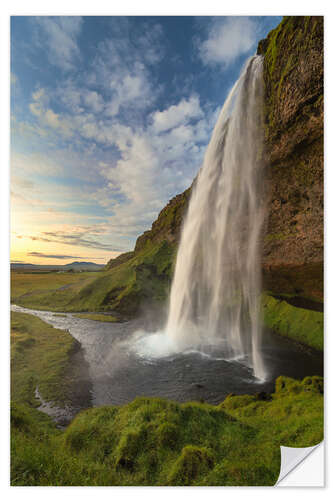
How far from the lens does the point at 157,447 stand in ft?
13.0

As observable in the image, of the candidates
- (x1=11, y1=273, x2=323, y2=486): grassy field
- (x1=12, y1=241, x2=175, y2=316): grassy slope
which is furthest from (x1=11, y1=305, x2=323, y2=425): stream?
(x1=12, y1=241, x2=175, y2=316): grassy slope

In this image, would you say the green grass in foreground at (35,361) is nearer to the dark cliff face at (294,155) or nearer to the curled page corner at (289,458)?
the curled page corner at (289,458)

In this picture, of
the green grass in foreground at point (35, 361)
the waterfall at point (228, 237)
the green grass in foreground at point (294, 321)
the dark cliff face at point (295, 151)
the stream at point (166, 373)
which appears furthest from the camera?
the green grass in foreground at point (294, 321)

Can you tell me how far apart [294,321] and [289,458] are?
43.0 ft

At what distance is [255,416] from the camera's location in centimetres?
585

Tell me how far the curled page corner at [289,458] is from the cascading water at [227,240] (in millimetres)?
5141

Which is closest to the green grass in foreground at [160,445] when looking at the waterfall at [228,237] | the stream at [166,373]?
the stream at [166,373]

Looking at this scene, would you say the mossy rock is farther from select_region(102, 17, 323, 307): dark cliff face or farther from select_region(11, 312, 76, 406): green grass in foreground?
select_region(102, 17, 323, 307): dark cliff face

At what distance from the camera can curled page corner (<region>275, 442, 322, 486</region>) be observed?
13.6ft

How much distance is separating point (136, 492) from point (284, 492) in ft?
10.9

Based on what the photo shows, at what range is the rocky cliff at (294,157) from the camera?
25.4ft

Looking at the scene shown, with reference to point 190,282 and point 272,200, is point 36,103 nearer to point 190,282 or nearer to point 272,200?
point 272,200

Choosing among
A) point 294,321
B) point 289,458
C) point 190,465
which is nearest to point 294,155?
point 289,458

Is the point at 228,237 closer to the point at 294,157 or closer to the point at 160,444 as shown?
the point at 294,157
